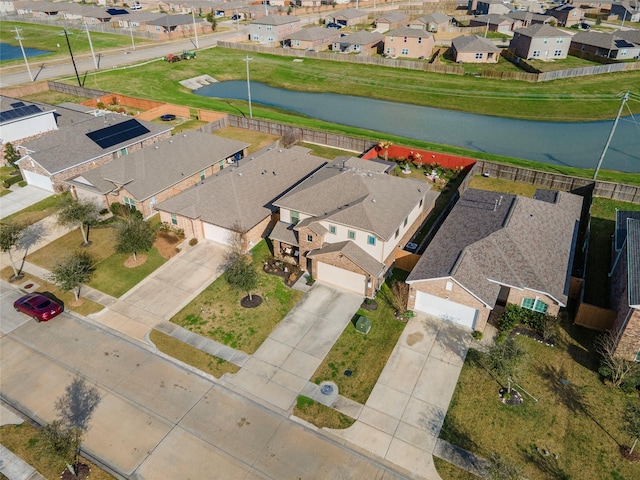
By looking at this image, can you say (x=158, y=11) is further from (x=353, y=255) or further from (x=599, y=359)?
(x=599, y=359)

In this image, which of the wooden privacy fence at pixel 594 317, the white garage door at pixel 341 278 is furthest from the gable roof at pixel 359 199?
the wooden privacy fence at pixel 594 317

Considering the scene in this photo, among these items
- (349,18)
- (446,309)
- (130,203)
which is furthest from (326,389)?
(349,18)

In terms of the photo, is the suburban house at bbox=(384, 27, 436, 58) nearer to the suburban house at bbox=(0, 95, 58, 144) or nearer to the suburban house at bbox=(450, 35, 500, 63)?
the suburban house at bbox=(450, 35, 500, 63)

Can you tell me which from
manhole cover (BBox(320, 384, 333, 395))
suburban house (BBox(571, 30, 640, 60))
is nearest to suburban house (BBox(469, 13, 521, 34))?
suburban house (BBox(571, 30, 640, 60))

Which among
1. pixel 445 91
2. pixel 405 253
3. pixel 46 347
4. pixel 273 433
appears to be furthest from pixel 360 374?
pixel 445 91

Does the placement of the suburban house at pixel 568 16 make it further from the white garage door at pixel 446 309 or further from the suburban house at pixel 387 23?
the white garage door at pixel 446 309

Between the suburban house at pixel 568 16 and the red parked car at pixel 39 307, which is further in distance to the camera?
the suburban house at pixel 568 16

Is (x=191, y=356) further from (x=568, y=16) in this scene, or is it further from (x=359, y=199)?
(x=568, y=16)
